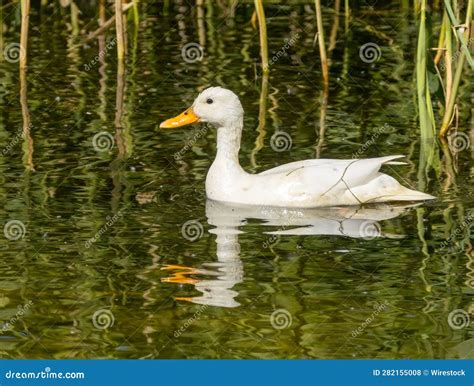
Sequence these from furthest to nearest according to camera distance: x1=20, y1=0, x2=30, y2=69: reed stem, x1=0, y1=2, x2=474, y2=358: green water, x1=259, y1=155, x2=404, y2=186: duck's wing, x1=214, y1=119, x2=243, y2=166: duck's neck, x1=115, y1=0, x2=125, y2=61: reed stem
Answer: x1=115, y1=0, x2=125, y2=61: reed stem < x1=20, y1=0, x2=30, y2=69: reed stem < x1=214, y1=119, x2=243, y2=166: duck's neck < x1=259, y1=155, x2=404, y2=186: duck's wing < x1=0, y1=2, x2=474, y2=358: green water

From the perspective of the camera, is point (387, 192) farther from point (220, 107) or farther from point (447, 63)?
point (447, 63)

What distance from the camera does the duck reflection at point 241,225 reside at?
10273 mm

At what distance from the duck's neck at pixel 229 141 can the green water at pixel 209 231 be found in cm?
43

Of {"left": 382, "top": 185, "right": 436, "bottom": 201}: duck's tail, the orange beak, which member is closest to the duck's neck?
the orange beak

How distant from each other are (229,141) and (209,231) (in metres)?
1.71

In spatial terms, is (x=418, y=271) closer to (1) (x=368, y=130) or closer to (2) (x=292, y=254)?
(2) (x=292, y=254)

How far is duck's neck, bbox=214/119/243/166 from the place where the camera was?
13.2 m

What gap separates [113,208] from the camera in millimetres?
12352

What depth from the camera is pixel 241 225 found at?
12.0m

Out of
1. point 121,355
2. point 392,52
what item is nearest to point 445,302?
point 121,355

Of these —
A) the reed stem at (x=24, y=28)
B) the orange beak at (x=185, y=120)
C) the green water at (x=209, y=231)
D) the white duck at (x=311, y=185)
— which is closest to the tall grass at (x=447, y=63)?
the green water at (x=209, y=231)

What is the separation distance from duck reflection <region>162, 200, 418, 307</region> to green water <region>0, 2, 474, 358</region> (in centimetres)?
2

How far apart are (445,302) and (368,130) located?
572 centimetres

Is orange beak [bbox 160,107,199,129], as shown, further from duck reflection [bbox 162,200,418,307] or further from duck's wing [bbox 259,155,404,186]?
duck's wing [bbox 259,155,404,186]
